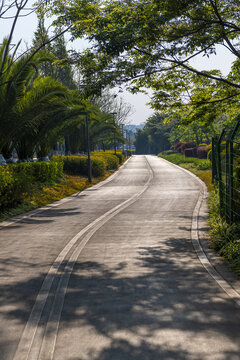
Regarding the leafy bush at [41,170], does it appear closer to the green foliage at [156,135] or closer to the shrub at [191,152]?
the shrub at [191,152]

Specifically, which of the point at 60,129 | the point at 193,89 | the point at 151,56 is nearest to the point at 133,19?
the point at 151,56

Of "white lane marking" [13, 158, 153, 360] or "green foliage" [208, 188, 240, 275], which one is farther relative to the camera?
"green foliage" [208, 188, 240, 275]

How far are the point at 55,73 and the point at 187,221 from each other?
29183 mm

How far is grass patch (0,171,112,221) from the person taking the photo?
1473cm

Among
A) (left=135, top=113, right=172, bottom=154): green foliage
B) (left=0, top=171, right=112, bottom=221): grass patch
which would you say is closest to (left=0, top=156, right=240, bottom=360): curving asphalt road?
(left=0, top=171, right=112, bottom=221): grass patch

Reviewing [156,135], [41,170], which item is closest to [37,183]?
[41,170]

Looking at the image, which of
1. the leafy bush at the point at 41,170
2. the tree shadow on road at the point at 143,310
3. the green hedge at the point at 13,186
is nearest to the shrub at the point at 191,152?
the leafy bush at the point at 41,170

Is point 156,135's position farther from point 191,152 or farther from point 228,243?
point 228,243

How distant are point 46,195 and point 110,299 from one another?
590 inches

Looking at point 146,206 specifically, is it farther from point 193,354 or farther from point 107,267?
point 193,354

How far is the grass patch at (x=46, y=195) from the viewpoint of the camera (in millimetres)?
14733

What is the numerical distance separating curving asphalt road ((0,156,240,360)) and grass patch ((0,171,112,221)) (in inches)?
142

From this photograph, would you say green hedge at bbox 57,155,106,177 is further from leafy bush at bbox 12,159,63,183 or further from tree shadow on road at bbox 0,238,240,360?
tree shadow on road at bbox 0,238,240,360

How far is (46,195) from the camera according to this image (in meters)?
20.2
